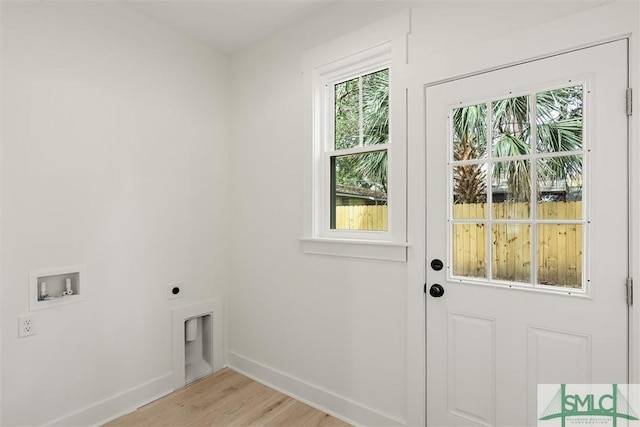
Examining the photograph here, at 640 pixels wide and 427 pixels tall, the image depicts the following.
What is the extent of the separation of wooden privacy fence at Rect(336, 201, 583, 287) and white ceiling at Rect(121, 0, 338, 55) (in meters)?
1.62

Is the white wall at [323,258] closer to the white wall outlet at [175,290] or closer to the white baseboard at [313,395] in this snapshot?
the white baseboard at [313,395]

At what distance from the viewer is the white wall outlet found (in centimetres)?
244

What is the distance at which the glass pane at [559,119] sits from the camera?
1.41 metres

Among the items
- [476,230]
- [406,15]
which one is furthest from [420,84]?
[476,230]

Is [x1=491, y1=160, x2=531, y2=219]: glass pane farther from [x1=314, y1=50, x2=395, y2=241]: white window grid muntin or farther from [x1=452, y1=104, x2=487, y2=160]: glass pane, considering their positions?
[x1=314, y1=50, x2=395, y2=241]: white window grid muntin

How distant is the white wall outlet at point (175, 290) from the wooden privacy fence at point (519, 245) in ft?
6.34

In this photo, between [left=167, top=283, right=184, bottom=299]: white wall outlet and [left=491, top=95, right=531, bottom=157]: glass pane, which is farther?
[left=167, top=283, right=184, bottom=299]: white wall outlet

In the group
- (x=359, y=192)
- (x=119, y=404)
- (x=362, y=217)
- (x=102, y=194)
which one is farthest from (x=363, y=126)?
(x=119, y=404)

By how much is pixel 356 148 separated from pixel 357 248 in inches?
25.5

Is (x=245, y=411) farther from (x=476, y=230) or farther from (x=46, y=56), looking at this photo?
(x=46, y=56)

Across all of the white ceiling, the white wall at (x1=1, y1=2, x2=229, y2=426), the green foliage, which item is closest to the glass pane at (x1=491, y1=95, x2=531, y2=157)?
the green foliage

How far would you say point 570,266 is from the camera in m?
1.43
